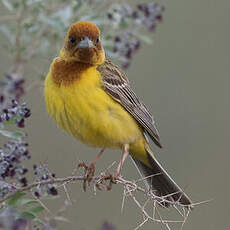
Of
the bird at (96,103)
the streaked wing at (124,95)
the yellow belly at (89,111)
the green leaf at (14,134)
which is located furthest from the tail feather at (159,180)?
the green leaf at (14,134)

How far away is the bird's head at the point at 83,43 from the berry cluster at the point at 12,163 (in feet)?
5.10

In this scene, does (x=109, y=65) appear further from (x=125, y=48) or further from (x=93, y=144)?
(x=93, y=144)

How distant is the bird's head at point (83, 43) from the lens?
5.62 m

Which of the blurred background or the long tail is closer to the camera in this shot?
the long tail

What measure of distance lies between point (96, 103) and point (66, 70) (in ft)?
1.39

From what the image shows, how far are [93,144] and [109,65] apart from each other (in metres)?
0.79

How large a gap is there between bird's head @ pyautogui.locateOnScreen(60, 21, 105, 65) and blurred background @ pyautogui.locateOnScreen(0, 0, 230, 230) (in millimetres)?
2021

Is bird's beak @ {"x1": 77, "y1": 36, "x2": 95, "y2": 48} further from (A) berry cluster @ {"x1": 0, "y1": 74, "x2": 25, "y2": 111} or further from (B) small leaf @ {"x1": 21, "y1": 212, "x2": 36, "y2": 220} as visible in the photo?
(B) small leaf @ {"x1": 21, "y1": 212, "x2": 36, "y2": 220}

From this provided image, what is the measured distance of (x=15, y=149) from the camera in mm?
4277

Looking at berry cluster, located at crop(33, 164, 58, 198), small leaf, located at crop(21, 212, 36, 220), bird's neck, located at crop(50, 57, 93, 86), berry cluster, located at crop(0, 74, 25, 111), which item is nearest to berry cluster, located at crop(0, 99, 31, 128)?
berry cluster, located at crop(0, 74, 25, 111)

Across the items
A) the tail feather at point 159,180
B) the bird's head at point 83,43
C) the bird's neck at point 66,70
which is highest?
the bird's head at point 83,43

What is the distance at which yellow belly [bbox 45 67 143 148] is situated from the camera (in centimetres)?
532

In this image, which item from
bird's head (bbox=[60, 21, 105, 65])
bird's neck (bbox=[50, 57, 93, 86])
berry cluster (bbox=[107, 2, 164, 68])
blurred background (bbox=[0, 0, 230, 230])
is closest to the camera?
bird's neck (bbox=[50, 57, 93, 86])

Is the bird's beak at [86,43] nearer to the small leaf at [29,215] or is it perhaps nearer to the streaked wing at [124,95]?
the streaked wing at [124,95]
